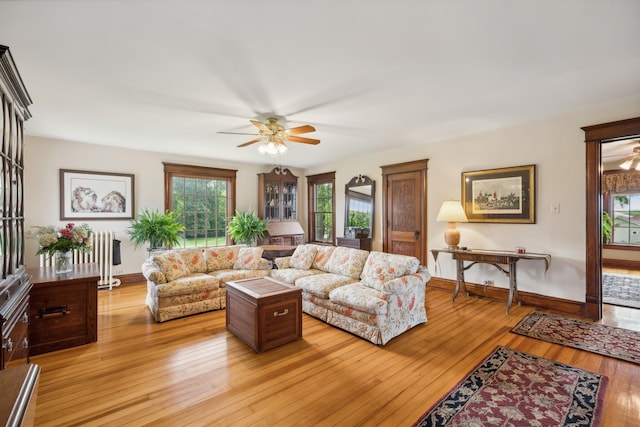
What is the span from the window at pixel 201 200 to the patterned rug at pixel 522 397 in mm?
5612

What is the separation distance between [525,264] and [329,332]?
3.00m

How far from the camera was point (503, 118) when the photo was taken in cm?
385

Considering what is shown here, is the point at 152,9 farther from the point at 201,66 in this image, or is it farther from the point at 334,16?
the point at 334,16

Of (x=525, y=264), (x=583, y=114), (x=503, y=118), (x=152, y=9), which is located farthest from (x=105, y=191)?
(x=583, y=114)

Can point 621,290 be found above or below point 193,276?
below

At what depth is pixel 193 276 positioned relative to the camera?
13.2 ft

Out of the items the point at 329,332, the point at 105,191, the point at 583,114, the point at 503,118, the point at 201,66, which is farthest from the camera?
the point at 105,191

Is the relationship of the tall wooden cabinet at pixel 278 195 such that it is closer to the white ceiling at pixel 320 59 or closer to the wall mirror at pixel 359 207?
the wall mirror at pixel 359 207

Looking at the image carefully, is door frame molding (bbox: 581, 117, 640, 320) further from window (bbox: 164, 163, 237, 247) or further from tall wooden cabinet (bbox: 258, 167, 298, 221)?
window (bbox: 164, 163, 237, 247)

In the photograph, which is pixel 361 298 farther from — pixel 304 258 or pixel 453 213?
pixel 453 213

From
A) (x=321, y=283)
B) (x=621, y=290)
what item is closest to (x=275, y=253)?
(x=321, y=283)

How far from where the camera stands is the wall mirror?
6.18 metres

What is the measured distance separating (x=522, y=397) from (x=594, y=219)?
265 centimetres

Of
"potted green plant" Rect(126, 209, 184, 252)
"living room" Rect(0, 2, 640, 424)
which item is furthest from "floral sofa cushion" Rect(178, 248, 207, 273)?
"potted green plant" Rect(126, 209, 184, 252)
